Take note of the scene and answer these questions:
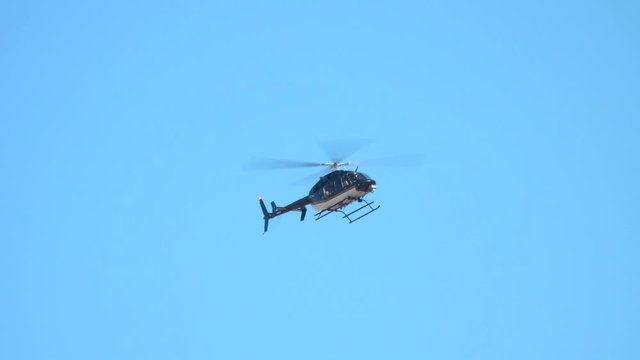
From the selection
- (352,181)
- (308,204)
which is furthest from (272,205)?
(352,181)

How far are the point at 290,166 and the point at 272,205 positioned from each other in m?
2.66

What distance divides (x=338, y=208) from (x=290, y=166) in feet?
5.10

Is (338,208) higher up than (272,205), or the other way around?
(272,205)

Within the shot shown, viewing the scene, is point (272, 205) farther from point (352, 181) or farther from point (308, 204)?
point (352, 181)

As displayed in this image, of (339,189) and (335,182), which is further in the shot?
(335,182)

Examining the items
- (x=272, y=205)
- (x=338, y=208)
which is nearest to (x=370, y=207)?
(x=338, y=208)

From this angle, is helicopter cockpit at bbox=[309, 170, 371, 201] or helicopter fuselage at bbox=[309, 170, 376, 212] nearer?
helicopter fuselage at bbox=[309, 170, 376, 212]

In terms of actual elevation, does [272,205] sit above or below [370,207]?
above

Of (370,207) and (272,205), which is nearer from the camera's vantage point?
(370,207)

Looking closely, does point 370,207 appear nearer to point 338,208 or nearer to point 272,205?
point 338,208

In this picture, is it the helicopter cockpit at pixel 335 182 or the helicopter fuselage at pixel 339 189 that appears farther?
the helicopter cockpit at pixel 335 182

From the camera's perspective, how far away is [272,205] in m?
31.0

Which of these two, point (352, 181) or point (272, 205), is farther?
point (272, 205)

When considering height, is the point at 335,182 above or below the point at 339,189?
above
